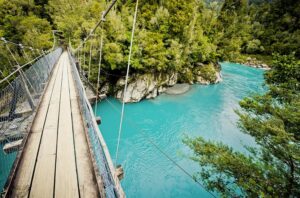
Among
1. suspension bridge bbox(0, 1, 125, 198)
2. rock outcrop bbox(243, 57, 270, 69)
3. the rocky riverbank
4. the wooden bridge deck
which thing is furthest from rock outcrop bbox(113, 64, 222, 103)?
rock outcrop bbox(243, 57, 270, 69)

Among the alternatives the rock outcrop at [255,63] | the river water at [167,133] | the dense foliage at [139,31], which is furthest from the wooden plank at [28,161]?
the rock outcrop at [255,63]

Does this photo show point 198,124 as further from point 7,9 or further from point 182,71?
point 7,9

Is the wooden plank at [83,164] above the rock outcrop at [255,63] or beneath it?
beneath

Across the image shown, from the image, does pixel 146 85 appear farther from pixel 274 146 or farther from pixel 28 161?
pixel 28 161

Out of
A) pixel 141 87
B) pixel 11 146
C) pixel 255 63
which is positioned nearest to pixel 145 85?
pixel 141 87

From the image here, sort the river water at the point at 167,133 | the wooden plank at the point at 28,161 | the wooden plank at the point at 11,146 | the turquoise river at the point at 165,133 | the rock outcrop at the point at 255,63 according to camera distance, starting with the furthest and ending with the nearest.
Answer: the rock outcrop at the point at 255,63
the river water at the point at 167,133
the turquoise river at the point at 165,133
the wooden plank at the point at 11,146
the wooden plank at the point at 28,161

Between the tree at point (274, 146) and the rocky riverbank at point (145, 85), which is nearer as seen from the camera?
the tree at point (274, 146)

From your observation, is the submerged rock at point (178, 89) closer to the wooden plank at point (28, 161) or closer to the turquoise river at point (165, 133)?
the turquoise river at point (165, 133)

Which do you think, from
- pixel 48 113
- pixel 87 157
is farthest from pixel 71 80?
pixel 87 157
